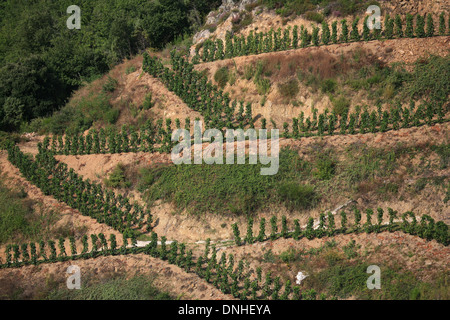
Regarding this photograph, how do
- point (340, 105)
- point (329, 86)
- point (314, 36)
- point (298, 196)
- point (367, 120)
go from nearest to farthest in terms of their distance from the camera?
1. point (298, 196)
2. point (367, 120)
3. point (340, 105)
4. point (329, 86)
5. point (314, 36)

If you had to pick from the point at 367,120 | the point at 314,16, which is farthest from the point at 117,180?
the point at 314,16

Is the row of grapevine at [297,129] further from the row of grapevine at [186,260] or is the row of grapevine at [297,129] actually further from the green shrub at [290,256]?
the green shrub at [290,256]

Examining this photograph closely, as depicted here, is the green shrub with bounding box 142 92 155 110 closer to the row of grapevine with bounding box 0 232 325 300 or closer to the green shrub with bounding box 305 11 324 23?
the row of grapevine with bounding box 0 232 325 300

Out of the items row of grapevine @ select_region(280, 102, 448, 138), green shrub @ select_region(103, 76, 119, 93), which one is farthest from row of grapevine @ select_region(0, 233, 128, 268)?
green shrub @ select_region(103, 76, 119, 93)

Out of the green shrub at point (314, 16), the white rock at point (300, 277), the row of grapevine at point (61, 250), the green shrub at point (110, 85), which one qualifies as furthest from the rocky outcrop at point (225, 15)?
the white rock at point (300, 277)

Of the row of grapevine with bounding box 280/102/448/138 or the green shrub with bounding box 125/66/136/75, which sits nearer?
the row of grapevine with bounding box 280/102/448/138

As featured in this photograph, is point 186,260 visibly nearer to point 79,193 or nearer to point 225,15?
point 79,193
